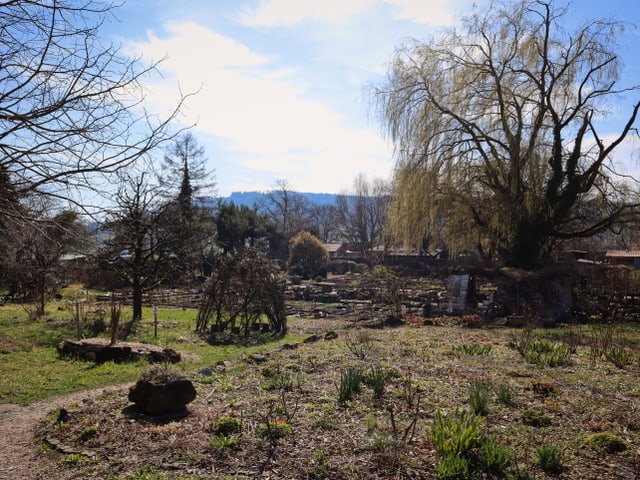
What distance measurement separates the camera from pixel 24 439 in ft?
19.6

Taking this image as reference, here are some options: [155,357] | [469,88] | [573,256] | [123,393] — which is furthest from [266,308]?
[573,256]

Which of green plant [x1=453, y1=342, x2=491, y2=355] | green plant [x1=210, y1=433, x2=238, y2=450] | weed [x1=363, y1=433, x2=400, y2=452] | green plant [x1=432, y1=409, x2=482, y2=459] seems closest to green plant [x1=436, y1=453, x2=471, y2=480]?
green plant [x1=432, y1=409, x2=482, y2=459]

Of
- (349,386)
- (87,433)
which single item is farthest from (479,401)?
(87,433)

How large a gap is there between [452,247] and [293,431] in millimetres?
18464

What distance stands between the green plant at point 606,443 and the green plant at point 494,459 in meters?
1.09

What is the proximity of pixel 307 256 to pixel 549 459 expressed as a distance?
133 feet

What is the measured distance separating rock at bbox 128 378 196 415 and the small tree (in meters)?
37.3

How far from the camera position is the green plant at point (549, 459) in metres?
4.48

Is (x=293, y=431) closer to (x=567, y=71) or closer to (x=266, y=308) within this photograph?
(x=266, y=308)

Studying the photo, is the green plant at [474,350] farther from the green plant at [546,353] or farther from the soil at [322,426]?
the soil at [322,426]

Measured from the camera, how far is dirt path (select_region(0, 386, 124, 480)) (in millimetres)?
4969

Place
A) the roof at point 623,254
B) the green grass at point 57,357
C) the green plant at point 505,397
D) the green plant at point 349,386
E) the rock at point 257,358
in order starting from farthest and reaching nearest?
the roof at point 623,254
the rock at point 257,358
the green grass at point 57,357
the green plant at point 349,386
the green plant at point 505,397

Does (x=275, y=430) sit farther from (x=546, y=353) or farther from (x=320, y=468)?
(x=546, y=353)

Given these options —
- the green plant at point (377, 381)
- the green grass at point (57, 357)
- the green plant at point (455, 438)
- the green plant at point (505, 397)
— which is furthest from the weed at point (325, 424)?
the green grass at point (57, 357)
